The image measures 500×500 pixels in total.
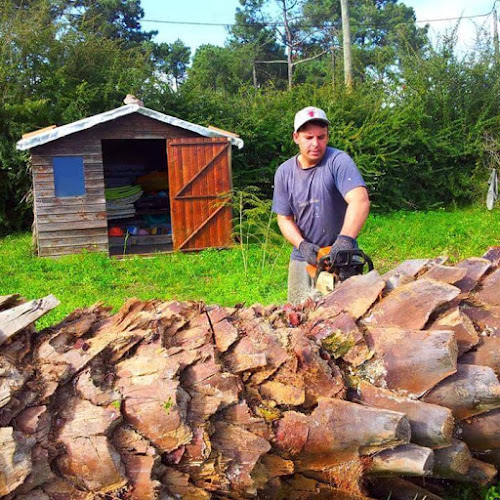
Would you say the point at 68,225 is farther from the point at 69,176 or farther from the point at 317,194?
the point at 317,194

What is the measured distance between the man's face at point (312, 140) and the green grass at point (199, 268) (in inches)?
146

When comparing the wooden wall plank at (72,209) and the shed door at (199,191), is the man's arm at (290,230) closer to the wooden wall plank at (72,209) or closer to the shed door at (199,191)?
the shed door at (199,191)

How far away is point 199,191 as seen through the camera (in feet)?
41.8

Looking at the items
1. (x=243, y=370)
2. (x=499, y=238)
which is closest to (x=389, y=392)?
(x=243, y=370)

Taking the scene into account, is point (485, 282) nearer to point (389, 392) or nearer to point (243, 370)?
point (389, 392)

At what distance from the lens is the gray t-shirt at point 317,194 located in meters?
3.53

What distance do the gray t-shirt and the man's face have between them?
3.5 inches

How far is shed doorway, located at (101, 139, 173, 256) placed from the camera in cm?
1438

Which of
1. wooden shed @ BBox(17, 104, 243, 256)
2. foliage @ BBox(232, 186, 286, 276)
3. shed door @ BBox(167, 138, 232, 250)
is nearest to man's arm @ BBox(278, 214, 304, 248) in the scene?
foliage @ BBox(232, 186, 286, 276)

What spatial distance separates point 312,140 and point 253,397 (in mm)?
2288

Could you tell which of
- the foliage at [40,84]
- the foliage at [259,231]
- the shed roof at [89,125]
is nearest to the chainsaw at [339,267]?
the foliage at [259,231]

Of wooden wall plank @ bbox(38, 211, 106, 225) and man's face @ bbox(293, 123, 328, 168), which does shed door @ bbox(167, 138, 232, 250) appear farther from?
man's face @ bbox(293, 123, 328, 168)

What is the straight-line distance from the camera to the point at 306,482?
1486 millimetres

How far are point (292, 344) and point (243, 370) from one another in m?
0.16
